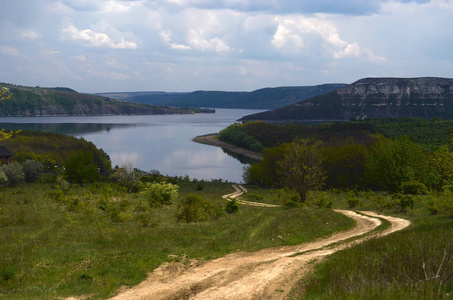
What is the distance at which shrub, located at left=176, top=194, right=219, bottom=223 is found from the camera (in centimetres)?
2731

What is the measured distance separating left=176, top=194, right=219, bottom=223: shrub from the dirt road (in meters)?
10.1

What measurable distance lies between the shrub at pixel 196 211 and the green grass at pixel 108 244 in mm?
892

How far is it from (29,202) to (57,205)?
4.53 metres

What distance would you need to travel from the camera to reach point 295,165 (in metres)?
38.0

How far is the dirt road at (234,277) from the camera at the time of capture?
41.3ft

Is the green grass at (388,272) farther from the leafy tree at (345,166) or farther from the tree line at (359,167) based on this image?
the leafy tree at (345,166)

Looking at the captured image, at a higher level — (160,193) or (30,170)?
(160,193)

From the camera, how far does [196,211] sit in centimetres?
2808

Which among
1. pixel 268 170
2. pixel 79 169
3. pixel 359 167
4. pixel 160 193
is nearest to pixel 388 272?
pixel 160 193

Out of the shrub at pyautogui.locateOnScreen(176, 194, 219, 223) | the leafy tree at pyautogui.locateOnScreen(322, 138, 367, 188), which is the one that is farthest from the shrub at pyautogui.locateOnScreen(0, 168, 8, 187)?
the leafy tree at pyautogui.locateOnScreen(322, 138, 367, 188)

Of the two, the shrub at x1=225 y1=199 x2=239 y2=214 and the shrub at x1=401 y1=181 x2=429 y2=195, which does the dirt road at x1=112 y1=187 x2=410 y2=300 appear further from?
the shrub at x1=401 y1=181 x2=429 y2=195

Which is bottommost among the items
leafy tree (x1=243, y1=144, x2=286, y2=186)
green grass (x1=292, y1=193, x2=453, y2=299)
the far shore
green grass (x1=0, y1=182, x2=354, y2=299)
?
the far shore

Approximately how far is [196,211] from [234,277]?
14.4m

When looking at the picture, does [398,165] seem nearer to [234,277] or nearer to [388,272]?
[388,272]
